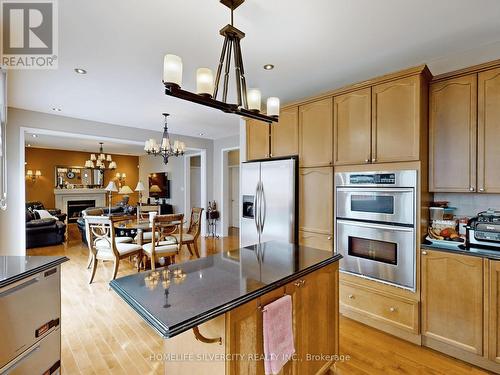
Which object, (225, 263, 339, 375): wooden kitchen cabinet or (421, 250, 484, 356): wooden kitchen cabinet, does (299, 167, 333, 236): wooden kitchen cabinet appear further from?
(225, 263, 339, 375): wooden kitchen cabinet

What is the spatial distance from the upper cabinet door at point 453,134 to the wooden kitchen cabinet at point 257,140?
1.84 metres

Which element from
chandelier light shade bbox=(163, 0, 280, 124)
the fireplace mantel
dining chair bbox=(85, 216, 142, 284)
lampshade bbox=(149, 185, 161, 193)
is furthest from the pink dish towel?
the fireplace mantel

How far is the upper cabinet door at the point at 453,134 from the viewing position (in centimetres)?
223

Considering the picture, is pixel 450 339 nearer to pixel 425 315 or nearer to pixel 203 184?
pixel 425 315

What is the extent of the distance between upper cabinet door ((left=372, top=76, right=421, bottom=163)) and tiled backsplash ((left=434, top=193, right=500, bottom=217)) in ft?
2.32

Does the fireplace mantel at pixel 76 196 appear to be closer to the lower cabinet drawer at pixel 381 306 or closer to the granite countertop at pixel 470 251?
the lower cabinet drawer at pixel 381 306

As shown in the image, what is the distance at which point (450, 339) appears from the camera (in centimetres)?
212

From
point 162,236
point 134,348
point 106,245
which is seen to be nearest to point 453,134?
point 134,348

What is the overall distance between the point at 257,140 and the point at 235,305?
9.04ft

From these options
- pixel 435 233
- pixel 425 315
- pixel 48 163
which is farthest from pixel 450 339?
pixel 48 163

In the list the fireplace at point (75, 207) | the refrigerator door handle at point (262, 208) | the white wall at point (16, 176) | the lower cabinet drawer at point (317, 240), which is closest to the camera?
the lower cabinet drawer at point (317, 240)

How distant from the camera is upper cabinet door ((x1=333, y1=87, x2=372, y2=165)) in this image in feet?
8.44

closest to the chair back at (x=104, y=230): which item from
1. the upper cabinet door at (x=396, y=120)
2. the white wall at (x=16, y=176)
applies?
the white wall at (x=16, y=176)

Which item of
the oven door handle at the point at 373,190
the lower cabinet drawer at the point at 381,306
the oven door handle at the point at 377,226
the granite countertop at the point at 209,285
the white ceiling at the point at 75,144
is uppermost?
the white ceiling at the point at 75,144
